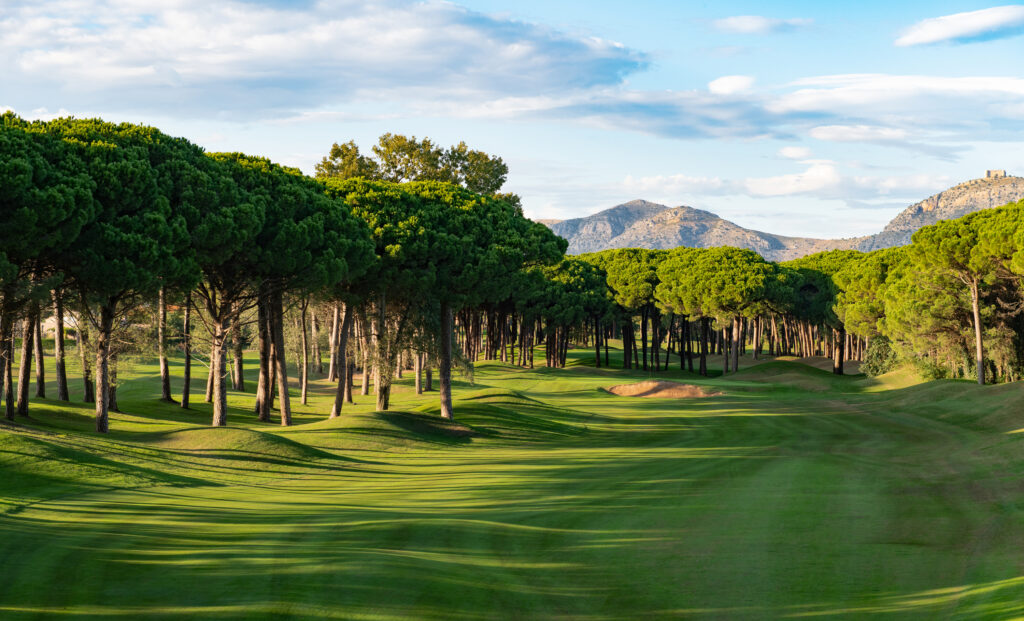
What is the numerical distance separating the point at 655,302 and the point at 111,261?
70.3 m

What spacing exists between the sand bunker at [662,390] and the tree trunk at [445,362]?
27904 mm

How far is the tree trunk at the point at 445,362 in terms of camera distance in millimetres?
38625

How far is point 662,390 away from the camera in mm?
65438

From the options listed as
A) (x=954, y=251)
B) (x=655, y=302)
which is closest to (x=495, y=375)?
(x=655, y=302)

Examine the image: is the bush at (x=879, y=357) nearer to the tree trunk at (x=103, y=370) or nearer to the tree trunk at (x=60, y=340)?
the tree trunk at (x=60, y=340)

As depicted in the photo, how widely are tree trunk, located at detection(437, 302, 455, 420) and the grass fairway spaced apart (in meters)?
2.05

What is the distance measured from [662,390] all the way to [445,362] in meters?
30.3

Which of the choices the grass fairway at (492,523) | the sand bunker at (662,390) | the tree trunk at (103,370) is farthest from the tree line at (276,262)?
the sand bunker at (662,390)

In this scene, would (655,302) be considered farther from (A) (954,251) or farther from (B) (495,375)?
(A) (954,251)

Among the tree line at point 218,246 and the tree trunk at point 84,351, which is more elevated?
the tree line at point 218,246

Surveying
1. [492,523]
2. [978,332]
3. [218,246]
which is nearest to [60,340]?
[218,246]

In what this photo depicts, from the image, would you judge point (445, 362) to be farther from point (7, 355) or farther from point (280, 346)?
point (7, 355)

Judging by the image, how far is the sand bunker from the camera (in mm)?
63844

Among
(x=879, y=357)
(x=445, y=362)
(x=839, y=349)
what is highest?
(x=445, y=362)
